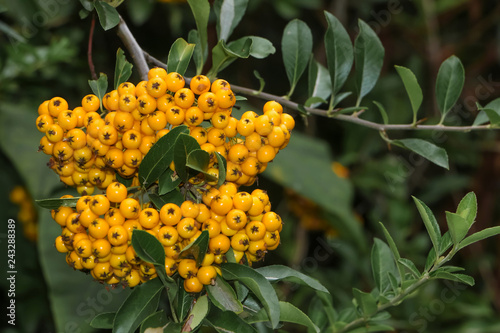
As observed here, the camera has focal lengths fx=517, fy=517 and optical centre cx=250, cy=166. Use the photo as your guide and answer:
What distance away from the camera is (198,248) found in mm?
647

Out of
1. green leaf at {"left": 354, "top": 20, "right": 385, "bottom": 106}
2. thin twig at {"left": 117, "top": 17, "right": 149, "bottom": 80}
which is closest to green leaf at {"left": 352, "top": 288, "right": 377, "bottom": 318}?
green leaf at {"left": 354, "top": 20, "right": 385, "bottom": 106}

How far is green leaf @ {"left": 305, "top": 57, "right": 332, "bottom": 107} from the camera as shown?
0.97 m

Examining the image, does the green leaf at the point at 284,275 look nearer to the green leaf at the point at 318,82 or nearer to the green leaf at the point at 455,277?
the green leaf at the point at 455,277

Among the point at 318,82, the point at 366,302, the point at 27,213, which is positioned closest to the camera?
the point at 366,302

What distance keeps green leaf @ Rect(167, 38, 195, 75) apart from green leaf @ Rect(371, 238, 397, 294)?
1.56ft

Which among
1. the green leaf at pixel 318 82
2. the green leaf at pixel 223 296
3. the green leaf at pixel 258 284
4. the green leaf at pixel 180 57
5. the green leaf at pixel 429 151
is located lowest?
the green leaf at pixel 223 296

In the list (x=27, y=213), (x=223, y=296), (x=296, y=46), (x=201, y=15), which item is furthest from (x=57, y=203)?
(x=27, y=213)

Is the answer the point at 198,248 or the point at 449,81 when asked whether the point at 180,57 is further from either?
the point at 449,81

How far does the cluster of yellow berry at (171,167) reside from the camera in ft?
2.20

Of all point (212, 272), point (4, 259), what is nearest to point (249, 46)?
point (212, 272)

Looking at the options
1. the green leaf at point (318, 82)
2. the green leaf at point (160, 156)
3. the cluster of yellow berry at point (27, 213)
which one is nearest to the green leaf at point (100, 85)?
the green leaf at point (160, 156)

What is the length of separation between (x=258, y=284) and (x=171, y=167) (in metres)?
0.20

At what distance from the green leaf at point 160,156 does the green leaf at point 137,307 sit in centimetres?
15

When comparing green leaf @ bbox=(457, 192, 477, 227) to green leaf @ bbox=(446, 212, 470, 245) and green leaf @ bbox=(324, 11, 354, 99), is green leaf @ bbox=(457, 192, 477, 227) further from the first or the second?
green leaf @ bbox=(324, 11, 354, 99)
